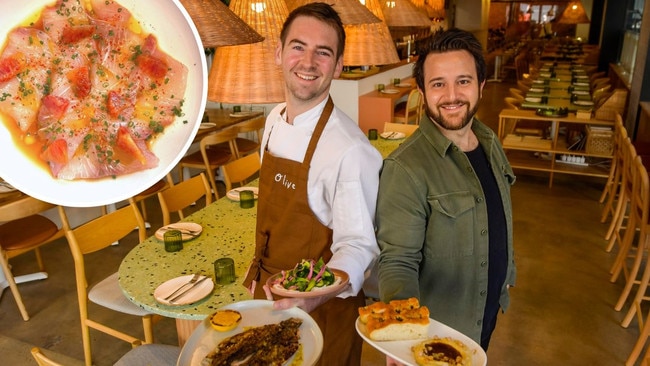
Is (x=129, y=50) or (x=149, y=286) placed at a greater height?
(x=129, y=50)

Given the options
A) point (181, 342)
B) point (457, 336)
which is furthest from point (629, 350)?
point (181, 342)

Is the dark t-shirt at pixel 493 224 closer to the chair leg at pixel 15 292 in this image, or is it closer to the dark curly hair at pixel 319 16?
the dark curly hair at pixel 319 16

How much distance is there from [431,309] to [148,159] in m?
1.14

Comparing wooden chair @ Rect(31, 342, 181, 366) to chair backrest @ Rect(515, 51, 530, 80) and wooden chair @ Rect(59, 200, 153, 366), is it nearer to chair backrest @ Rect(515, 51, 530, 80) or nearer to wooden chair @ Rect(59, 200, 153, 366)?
wooden chair @ Rect(59, 200, 153, 366)

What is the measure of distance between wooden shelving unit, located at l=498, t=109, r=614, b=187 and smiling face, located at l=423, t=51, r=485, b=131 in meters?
4.23

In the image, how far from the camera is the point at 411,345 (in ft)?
3.95

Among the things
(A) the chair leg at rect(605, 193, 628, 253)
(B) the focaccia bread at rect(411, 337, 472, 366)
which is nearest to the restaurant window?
(A) the chair leg at rect(605, 193, 628, 253)

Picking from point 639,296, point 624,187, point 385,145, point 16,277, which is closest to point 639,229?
point 639,296

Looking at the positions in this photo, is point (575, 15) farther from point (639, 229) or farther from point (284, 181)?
point (284, 181)

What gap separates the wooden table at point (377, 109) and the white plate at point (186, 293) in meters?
4.39

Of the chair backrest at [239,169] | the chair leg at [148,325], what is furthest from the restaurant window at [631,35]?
the chair leg at [148,325]

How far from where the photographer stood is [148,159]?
2.77 ft

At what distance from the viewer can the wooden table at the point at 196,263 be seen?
1.83 m

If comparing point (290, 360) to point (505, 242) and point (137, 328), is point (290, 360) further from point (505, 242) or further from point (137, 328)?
point (137, 328)
